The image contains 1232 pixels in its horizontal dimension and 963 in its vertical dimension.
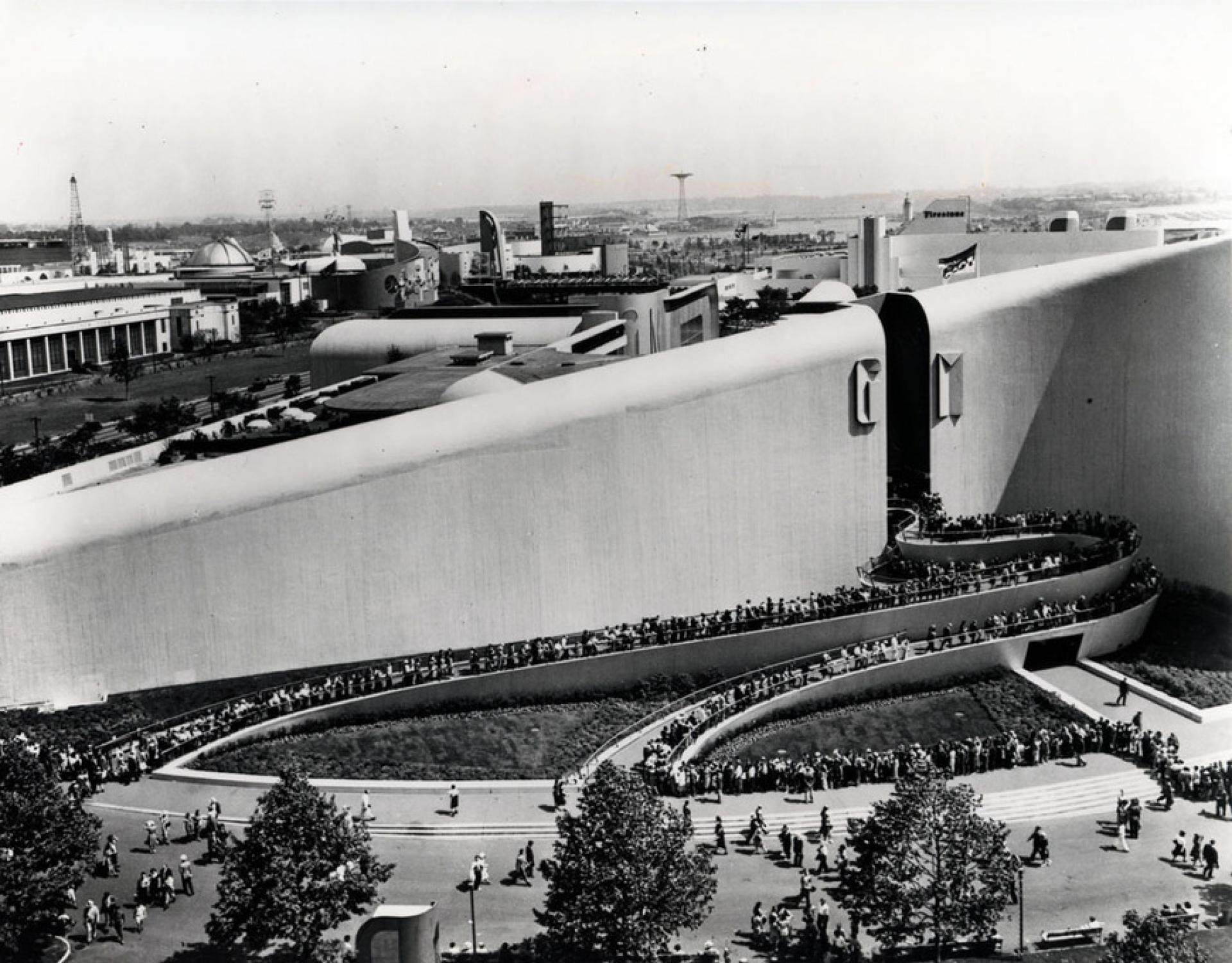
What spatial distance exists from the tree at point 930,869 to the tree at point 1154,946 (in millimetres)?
2331

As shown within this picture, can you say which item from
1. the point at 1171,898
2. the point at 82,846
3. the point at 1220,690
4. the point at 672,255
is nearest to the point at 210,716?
the point at 82,846

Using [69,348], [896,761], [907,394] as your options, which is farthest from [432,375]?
[69,348]

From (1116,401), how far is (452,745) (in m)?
18.1

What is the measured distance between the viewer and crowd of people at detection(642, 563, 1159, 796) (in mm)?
21453

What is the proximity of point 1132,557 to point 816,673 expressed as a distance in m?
8.84

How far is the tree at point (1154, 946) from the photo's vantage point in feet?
42.6

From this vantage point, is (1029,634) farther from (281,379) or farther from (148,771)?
(281,379)

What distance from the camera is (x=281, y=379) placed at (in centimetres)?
6706

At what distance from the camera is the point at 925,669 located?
26.3 m

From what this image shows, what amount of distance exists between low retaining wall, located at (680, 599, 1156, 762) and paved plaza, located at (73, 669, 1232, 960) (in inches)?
112

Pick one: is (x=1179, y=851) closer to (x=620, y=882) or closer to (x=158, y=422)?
(x=620, y=882)

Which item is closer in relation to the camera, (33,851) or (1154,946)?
(1154,946)

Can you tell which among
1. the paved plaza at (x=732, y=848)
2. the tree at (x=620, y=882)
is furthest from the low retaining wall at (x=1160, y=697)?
the tree at (x=620, y=882)

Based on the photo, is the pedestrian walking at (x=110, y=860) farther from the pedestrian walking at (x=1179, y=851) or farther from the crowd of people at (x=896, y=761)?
the pedestrian walking at (x=1179, y=851)
